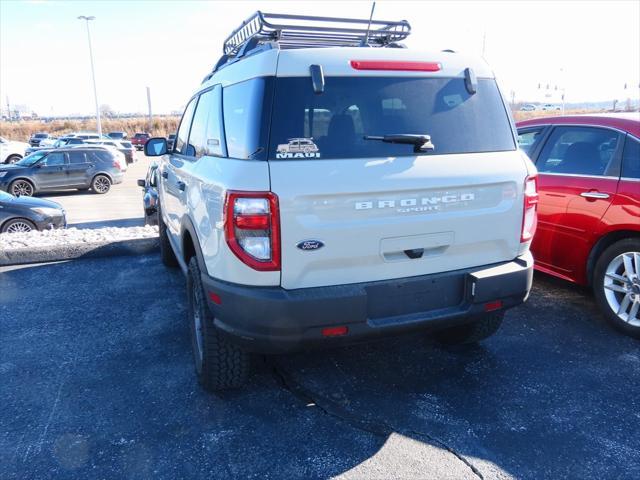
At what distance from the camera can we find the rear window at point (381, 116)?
2.57 m

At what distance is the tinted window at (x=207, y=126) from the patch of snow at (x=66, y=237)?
3413 millimetres

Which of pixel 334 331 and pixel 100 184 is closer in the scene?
pixel 334 331

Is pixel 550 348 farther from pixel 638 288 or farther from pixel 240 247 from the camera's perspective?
pixel 240 247

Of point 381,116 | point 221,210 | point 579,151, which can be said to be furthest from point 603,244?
point 221,210

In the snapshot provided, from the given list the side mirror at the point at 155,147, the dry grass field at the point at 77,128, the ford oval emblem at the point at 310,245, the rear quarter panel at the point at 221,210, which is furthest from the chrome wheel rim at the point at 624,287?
the dry grass field at the point at 77,128

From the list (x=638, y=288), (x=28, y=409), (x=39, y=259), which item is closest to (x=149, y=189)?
(x=39, y=259)

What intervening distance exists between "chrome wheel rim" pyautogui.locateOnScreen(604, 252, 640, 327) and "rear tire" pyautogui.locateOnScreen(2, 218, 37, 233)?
876 centimetres

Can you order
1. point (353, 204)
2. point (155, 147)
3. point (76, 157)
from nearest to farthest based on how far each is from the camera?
point (353, 204) → point (155, 147) → point (76, 157)

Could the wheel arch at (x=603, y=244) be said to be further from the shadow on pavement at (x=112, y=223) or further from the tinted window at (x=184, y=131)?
the shadow on pavement at (x=112, y=223)

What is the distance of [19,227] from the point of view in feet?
28.4

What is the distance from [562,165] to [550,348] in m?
1.77

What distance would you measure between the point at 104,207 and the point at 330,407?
13472mm

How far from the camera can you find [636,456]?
8.48 feet

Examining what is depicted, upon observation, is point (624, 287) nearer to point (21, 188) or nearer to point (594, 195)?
point (594, 195)
